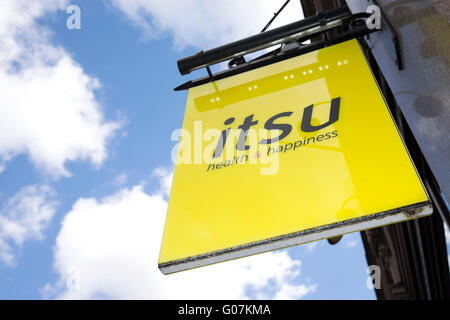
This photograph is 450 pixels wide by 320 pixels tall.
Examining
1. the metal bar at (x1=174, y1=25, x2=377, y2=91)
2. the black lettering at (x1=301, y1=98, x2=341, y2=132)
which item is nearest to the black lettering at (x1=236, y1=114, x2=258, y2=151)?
the black lettering at (x1=301, y1=98, x2=341, y2=132)

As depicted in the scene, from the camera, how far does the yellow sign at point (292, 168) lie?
6.24ft

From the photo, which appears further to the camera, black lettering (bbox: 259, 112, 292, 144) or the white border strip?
black lettering (bbox: 259, 112, 292, 144)

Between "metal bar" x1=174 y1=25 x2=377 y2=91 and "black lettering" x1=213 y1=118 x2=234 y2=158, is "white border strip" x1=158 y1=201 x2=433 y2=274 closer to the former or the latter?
"black lettering" x1=213 y1=118 x2=234 y2=158

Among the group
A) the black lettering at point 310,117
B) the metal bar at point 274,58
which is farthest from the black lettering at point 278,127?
the metal bar at point 274,58

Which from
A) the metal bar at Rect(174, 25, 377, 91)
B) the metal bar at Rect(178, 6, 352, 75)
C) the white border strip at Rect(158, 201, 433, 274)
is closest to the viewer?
the white border strip at Rect(158, 201, 433, 274)

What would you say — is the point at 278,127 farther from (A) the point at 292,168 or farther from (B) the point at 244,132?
(A) the point at 292,168

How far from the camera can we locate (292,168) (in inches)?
88.0

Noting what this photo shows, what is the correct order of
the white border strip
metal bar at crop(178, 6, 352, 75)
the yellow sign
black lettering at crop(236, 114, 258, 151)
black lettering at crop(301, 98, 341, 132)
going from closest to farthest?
the white border strip → the yellow sign → black lettering at crop(301, 98, 341, 132) → black lettering at crop(236, 114, 258, 151) → metal bar at crop(178, 6, 352, 75)

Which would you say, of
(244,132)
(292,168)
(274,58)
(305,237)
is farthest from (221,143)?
(274,58)

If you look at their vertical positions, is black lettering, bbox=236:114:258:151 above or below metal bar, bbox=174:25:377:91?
below

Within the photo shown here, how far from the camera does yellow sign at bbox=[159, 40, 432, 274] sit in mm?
1901

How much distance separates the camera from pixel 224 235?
2070 millimetres

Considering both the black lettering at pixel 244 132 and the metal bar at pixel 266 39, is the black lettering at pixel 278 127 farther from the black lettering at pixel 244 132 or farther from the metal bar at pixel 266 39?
the metal bar at pixel 266 39

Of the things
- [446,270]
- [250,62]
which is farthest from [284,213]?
[446,270]
